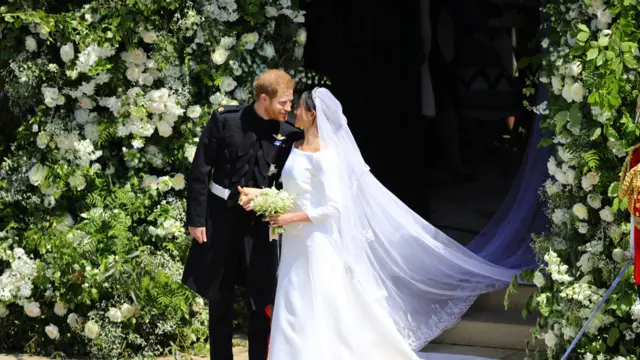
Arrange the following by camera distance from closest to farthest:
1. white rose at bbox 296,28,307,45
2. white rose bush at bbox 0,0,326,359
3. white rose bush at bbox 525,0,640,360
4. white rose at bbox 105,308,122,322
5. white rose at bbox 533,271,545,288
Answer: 1. white rose bush at bbox 525,0,640,360
2. white rose at bbox 533,271,545,288
3. white rose at bbox 105,308,122,322
4. white rose bush at bbox 0,0,326,359
5. white rose at bbox 296,28,307,45

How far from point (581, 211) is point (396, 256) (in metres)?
1.05

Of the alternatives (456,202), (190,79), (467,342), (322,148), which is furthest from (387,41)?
(322,148)

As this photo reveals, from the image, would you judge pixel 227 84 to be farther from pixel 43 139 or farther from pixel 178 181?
pixel 43 139

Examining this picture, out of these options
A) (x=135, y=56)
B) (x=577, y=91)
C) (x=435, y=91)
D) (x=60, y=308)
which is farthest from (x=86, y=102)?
(x=435, y=91)

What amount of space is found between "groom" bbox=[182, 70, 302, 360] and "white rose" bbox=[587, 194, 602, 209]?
5.20ft

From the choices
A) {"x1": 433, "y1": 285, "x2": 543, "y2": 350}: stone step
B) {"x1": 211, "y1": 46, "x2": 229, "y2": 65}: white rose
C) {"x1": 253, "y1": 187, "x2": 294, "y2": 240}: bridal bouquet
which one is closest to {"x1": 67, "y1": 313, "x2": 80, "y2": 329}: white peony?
{"x1": 211, "y1": 46, "x2": 229, "y2": 65}: white rose

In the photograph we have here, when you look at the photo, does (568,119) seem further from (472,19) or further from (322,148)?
(472,19)

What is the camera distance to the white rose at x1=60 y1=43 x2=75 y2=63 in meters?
7.36

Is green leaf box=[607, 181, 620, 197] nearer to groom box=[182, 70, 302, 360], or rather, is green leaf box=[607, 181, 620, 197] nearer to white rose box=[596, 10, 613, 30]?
white rose box=[596, 10, 613, 30]

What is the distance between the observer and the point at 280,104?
6184mm

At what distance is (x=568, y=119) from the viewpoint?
19.9 feet

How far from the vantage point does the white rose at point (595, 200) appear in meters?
5.98

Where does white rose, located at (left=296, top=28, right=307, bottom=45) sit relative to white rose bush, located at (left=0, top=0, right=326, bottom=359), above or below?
above

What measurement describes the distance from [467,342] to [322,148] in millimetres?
1966
